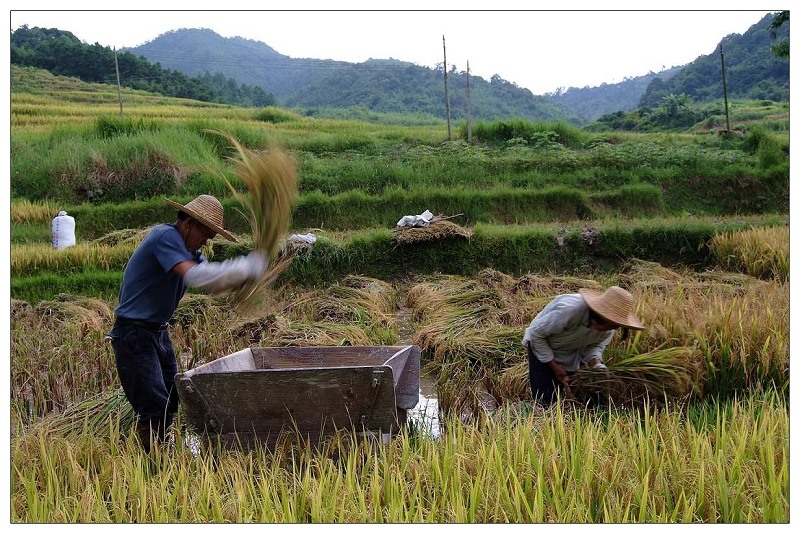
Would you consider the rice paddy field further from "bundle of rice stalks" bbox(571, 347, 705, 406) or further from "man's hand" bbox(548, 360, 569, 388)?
"man's hand" bbox(548, 360, 569, 388)

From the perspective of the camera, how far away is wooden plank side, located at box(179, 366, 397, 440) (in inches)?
130

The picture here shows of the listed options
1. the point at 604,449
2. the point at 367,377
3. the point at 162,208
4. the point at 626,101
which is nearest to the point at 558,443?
the point at 604,449

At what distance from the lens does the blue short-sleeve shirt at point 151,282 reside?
3174 mm

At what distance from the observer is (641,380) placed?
4.02m

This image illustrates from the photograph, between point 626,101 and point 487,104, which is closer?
point 487,104

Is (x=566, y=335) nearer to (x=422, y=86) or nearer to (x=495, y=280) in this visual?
(x=495, y=280)

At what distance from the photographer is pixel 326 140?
16.2m

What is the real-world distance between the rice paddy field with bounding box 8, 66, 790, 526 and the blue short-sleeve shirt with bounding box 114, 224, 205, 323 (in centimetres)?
37

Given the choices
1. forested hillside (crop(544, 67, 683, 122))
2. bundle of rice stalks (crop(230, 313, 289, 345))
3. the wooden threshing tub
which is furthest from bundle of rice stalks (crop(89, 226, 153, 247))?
forested hillside (crop(544, 67, 683, 122))

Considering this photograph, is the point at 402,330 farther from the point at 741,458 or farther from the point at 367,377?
the point at 741,458

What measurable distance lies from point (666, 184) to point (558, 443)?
12502 mm

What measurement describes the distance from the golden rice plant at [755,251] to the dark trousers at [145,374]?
6.61 m

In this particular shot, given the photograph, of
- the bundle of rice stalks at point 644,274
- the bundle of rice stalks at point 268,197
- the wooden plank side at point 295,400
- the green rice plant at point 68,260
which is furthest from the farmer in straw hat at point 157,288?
the green rice plant at point 68,260

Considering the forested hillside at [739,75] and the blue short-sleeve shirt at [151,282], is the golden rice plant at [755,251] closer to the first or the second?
the blue short-sleeve shirt at [151,282]
